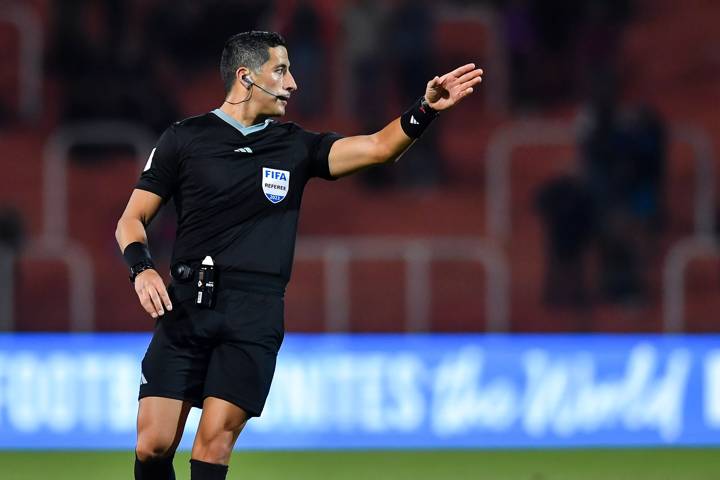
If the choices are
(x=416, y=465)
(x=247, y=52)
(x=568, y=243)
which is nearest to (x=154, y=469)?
(x=247, y=52)

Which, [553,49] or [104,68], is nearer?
[104,68]

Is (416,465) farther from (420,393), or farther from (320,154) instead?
(320,154)

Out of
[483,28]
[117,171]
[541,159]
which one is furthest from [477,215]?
[117,171]

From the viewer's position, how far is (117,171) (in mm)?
12188

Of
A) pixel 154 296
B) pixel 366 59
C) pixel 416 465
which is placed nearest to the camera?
pixel 154 296

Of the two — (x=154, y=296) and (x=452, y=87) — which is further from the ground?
(x=452, y=87)

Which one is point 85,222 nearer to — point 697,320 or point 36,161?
point 36,161

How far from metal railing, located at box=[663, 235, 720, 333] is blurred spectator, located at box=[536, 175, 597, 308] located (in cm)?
78

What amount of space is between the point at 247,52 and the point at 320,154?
43 cm

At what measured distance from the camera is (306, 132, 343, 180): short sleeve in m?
4.70

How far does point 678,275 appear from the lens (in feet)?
38.9

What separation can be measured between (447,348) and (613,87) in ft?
17.5

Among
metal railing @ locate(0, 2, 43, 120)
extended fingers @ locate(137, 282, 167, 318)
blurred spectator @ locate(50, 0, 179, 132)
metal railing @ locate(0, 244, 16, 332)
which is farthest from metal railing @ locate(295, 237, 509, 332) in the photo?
extended fingers @ locate(137, 282, 167, 318)

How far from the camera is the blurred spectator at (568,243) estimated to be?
11719mm
